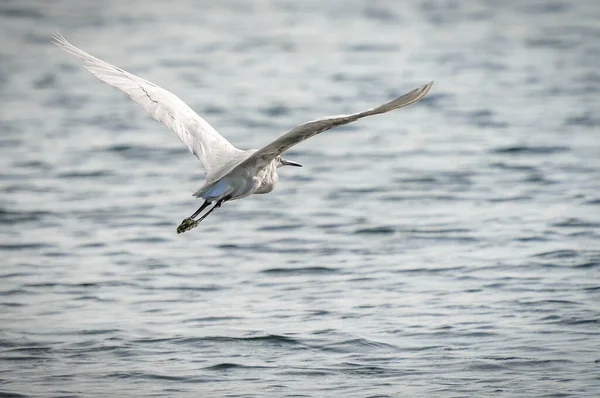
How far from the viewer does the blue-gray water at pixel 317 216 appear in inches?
408

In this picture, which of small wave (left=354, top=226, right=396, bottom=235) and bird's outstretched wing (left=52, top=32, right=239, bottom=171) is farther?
small wave (left=354, top=226, right=396, bottom=235)

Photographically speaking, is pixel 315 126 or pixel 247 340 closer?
pixel 315 126

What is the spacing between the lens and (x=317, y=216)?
1507 cm

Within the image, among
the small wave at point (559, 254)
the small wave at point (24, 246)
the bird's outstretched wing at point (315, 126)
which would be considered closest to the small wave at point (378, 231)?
the small wave at point (559, 254)

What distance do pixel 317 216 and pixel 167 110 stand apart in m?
4.87

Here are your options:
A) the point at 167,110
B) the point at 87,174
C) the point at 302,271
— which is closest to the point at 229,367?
the point at 167,110

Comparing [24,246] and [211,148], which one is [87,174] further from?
[211,148]

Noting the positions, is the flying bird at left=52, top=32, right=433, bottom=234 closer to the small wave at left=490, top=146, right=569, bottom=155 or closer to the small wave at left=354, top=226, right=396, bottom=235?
the small wave at left=354, top=226, right=396, bottom=235

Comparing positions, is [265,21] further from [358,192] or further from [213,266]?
[213,266]

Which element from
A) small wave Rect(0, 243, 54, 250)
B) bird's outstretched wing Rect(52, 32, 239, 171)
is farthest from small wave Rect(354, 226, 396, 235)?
bird's outstretched wing Rect(52, 32, 239, 171)

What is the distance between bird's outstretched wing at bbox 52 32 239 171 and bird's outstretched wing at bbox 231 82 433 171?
83 centimetres

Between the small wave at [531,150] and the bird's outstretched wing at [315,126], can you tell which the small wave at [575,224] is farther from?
the bird's outstretched wing at [315,126]

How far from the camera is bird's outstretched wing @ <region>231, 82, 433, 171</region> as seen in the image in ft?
26.0

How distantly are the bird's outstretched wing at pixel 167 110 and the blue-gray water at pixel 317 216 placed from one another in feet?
5.76
